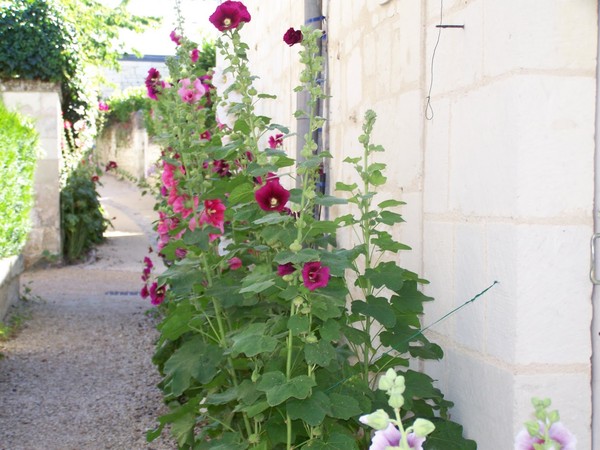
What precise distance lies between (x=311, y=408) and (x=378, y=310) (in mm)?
397

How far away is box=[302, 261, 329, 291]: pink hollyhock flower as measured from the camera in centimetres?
212

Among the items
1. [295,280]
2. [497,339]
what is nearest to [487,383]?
[497,339]

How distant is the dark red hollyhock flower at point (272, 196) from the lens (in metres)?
2.26

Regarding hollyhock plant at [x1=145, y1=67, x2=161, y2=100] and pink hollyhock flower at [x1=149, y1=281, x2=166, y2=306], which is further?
pink hollyhock flower at [x1=149, y1=281, x2=166, y2=306]

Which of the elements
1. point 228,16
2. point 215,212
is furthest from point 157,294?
point 228,16

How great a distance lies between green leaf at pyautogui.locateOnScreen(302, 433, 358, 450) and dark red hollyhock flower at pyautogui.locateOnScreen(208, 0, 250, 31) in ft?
4.39

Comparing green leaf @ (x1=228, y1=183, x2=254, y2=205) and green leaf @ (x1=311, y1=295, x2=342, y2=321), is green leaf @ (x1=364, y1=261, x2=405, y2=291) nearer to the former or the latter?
green leaf @ (x1=311, y1=295, x2=342, y2=321)

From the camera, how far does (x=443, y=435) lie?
234 centimetres

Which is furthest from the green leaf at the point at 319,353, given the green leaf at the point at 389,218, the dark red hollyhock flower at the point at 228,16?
the dark red hollyhock flower at the point at 228,16

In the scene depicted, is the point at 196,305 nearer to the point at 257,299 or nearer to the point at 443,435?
the point at 257,299

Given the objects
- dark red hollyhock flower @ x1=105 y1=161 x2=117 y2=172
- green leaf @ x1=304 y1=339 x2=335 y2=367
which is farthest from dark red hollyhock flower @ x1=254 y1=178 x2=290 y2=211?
dark red hollyhock flower @ x1=105 y1=161 x2=117 y2=172

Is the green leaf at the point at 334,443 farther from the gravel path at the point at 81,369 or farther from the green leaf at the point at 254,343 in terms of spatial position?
the gravel path at the point at 81,369

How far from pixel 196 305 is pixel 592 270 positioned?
1.46 meters

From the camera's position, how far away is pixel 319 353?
7.13 feet
